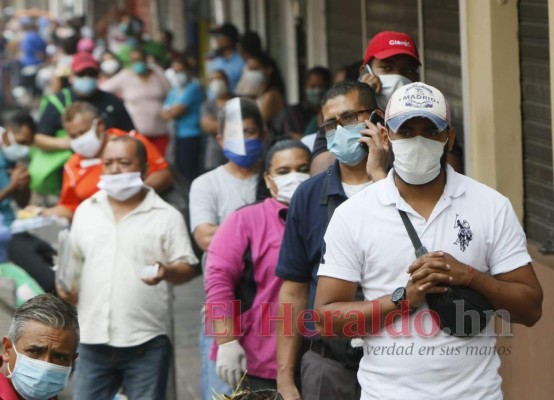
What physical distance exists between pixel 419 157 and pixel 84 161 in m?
4.32

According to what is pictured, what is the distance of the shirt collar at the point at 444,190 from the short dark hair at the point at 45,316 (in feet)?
3.66

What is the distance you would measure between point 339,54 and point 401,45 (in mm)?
6316

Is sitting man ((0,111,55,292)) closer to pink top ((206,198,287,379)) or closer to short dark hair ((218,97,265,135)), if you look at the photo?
short dark hair ((218,97,265,135))

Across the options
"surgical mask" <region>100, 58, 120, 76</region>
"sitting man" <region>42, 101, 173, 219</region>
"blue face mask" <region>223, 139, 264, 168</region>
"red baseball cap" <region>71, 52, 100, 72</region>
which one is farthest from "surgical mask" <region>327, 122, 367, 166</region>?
"surgical mask" <region>100, 58, 120, 76</region>

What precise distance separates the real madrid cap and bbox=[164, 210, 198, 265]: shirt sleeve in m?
2.50

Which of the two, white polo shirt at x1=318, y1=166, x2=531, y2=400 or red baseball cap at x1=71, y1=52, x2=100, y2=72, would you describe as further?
red baseball cap at x1=71, y1=52, x2=100, y2=72

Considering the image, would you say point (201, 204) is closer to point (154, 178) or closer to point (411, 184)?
point (154, 178)

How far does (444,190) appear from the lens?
4309mm

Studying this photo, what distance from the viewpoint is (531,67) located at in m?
6.88

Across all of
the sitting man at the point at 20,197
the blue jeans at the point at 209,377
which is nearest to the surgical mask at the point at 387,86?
the blue jeans at the point at 209,377

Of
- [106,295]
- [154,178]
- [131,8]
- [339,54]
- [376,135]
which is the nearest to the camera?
[376,135]

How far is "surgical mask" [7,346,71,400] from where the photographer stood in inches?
166

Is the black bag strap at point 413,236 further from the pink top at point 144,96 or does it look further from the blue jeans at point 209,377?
the pink top at point 144,96

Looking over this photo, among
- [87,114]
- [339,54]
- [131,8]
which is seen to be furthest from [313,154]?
[131,8]
